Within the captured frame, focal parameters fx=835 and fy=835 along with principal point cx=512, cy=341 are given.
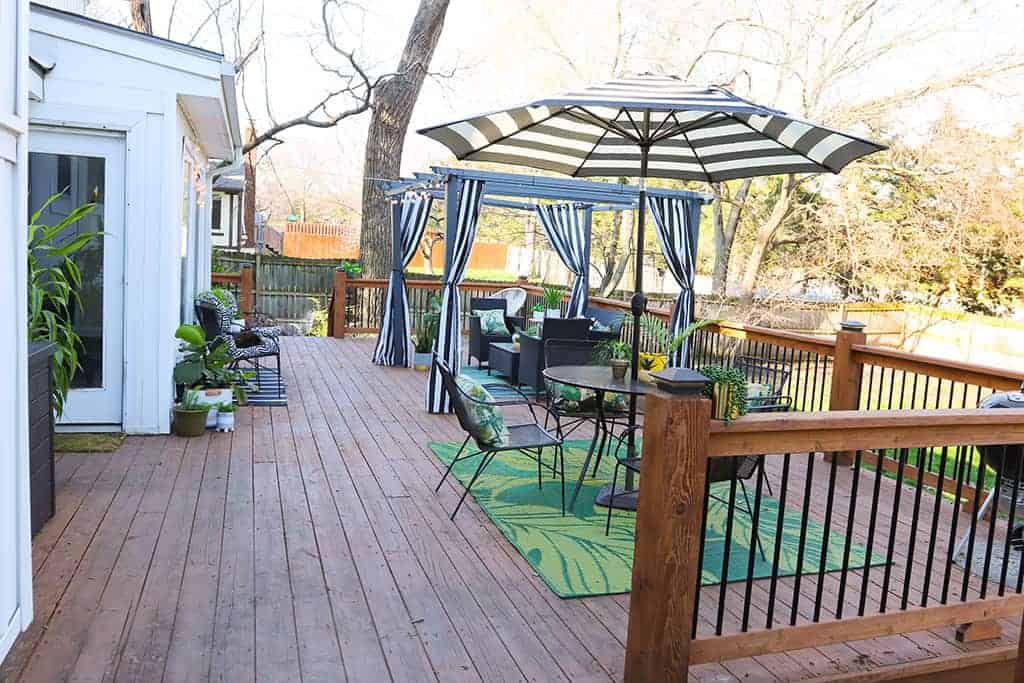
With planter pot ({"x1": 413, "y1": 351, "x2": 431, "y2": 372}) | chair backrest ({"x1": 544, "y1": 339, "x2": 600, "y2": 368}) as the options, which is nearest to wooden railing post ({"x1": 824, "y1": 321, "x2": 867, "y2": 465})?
chair backrest ({"x1": 544, "y1": 339, "x2": 600, "y2": 368})

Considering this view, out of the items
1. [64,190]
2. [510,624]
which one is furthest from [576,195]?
[510,624]

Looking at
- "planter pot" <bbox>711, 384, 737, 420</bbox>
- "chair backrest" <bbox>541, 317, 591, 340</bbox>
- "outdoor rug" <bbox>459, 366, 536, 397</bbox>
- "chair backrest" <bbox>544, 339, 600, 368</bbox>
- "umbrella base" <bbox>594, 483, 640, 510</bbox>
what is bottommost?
"outdoor rug" <bbox>459, 366, 536, 397</bbox>

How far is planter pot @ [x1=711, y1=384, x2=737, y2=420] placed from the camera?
2.54 metres

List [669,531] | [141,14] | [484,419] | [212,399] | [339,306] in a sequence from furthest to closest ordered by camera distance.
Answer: [141,14] < [339,306] < [212,399] < [484,419] < [669,531]

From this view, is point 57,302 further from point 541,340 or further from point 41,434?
point 541,340

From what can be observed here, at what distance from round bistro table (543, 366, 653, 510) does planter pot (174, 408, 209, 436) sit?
2.56 meters

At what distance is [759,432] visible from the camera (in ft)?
8.17

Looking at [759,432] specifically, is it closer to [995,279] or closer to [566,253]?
[566,253]

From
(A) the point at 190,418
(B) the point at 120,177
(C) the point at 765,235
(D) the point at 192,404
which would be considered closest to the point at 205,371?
(D) the point at 192,404

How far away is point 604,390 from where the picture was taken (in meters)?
4.12

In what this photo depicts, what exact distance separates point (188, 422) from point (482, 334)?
424cm

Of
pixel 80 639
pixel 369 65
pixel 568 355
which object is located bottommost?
pixel 80 639

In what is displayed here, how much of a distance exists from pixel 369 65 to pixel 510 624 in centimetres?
1290

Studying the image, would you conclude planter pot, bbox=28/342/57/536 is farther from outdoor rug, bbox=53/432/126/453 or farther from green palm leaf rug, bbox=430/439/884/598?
green palm leaf rug, bbox=430/439/884/598
